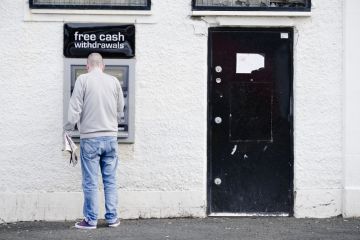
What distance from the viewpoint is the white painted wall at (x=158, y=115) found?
9.27 metres

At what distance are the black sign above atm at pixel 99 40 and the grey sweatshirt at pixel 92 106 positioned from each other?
70 centimetres

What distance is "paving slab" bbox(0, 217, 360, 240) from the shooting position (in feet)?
27.3

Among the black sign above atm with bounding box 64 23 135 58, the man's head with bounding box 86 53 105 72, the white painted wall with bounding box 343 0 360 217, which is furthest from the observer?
the white painted wall with bounding box 343 0 360 217

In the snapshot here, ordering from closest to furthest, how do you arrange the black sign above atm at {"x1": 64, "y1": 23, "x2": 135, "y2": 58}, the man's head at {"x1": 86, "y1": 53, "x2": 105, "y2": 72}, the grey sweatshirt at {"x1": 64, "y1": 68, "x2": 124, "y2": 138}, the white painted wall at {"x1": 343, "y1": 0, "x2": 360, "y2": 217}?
the grey sweatshirt at {"x1": 64, "y1": 68, "x2": 124, "y2": 138} < the man's head at {"x1": 86, "y1": 53, "x2": 105, "y2": 72} < the black sign above atm at {"x1": 64, "y1": 23, "x2": 135, "y2": 58} < the white painted wall at {"x1": 343, "y1": 0, "x2": 360, "y2": 217}

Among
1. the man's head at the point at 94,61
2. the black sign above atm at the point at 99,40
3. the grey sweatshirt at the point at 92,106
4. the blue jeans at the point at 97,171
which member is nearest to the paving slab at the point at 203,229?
the blue jeans at the point at 97,171

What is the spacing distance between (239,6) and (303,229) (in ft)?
8.51

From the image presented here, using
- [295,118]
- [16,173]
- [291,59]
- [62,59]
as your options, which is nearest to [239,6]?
[291,59]

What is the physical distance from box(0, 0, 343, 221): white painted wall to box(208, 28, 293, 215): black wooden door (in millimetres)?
123

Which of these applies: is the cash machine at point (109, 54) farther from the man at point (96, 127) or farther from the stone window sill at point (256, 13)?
the stone window sill at point (256, 13)

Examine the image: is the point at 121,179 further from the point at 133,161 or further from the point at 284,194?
the point at 284,194

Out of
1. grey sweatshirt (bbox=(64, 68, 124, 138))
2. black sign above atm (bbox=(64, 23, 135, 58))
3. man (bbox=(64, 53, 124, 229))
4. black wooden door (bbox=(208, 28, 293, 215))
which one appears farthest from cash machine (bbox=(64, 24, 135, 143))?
black wooden door (bbox=(208, 28, 293, 215))

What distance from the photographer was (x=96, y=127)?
855 centimetres

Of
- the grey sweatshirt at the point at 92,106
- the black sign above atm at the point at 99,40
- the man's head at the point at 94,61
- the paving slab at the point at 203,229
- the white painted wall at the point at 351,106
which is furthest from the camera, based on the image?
the white painted wall at the point at 351,106

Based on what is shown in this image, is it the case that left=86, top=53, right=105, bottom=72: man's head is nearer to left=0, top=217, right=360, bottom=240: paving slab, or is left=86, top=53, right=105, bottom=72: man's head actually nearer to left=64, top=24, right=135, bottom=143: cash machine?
left=64, top=24, right=135, bottom=143: cash machine
